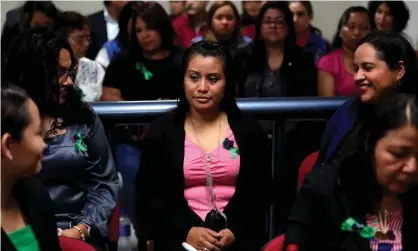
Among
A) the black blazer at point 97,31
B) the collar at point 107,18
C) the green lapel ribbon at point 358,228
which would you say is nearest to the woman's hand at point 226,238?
the green lapel ribbon at point 358,228

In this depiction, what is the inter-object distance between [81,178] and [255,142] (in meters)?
0.56

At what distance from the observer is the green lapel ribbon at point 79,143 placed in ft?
6.56

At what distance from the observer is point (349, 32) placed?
10.3ft

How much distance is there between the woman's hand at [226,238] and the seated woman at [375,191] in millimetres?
533

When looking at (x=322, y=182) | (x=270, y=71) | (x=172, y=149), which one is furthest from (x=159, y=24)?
(x=322, y=182)

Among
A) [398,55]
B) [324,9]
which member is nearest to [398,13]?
[324,9]

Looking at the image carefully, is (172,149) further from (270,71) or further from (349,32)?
(349,32)

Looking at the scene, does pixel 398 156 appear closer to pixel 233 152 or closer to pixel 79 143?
pixel 233 152

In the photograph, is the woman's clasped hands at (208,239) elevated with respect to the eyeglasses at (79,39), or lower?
lower

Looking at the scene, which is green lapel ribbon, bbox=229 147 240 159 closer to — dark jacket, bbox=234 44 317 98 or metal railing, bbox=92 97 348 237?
metal railing, bbox=92 97 348 237

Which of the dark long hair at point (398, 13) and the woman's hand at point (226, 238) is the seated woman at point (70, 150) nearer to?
the woman's hand at point (226, 238)

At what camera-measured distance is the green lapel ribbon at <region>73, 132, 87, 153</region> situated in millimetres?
1999

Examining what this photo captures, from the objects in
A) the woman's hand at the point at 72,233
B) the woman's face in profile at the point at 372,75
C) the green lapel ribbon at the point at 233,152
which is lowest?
the woman's hand at the point at 72,233

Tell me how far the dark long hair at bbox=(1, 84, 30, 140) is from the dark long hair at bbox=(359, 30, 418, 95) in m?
1.14
